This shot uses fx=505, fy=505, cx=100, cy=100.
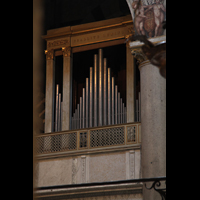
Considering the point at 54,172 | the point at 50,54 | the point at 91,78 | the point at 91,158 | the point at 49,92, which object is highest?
the point at 50,54

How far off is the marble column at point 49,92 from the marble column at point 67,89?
313mm

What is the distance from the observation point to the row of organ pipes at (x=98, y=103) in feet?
37.2

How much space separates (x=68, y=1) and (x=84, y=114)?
306cm

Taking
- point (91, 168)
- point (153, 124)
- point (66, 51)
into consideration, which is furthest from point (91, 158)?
point (66, 51)

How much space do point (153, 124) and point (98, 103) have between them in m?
3.26

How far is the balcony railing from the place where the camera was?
422 inches

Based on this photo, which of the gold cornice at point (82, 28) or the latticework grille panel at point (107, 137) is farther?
the gold cornice at point (82, 28)

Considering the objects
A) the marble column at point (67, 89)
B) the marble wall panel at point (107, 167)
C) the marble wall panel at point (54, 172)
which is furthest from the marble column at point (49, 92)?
the marble wall panel at point (107, 167)

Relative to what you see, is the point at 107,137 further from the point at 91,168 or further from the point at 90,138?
the point at 91,168

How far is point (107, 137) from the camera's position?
1094 centimetres

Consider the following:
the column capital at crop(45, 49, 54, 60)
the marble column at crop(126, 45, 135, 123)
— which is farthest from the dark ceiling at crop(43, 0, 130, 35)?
the marble column at crop(126, 45, 135, 123)

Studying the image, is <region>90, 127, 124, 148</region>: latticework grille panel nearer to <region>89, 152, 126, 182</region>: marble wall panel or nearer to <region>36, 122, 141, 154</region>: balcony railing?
<region>36, 122, 141, 154</region>: balcony railing

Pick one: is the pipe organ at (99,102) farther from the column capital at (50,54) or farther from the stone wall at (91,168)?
the column capital at (50,54)
